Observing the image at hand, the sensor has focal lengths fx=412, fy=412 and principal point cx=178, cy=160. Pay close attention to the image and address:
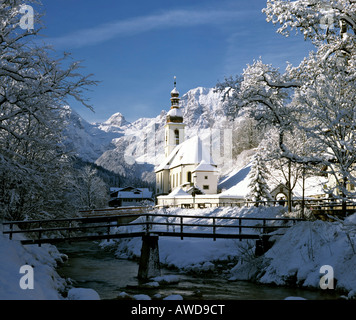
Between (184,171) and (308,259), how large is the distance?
55.7m

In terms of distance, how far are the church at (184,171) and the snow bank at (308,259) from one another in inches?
1234

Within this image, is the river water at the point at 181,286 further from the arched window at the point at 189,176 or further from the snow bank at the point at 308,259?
the arched window at the point at 189,176

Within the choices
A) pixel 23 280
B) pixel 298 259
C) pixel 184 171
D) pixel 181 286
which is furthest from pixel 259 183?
pixel 184 171

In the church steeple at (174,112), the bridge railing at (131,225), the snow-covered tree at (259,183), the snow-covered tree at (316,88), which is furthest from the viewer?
the church steeple at (174,112)

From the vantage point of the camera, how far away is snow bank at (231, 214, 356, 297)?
52.6ft

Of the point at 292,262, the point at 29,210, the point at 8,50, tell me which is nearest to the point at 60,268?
the point at 29,210

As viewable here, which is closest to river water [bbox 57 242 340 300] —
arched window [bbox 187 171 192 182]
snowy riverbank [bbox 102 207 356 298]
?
snowy riverbank [bbox 102 207 356 298]

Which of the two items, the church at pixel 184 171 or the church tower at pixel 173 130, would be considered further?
the church tower at pixel 173 130

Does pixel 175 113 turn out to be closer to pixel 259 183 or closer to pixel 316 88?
pixel 259 183

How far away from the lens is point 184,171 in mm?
73562

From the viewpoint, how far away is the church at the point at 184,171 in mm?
60812

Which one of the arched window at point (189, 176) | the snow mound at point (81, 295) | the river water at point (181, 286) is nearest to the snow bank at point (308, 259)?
the river water at point (181, 286)

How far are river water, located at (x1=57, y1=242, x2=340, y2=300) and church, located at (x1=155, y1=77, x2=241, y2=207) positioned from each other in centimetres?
2796

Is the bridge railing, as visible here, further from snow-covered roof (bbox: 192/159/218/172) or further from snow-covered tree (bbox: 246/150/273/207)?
snow-covered roof (bbox: 192/159/218/172)
